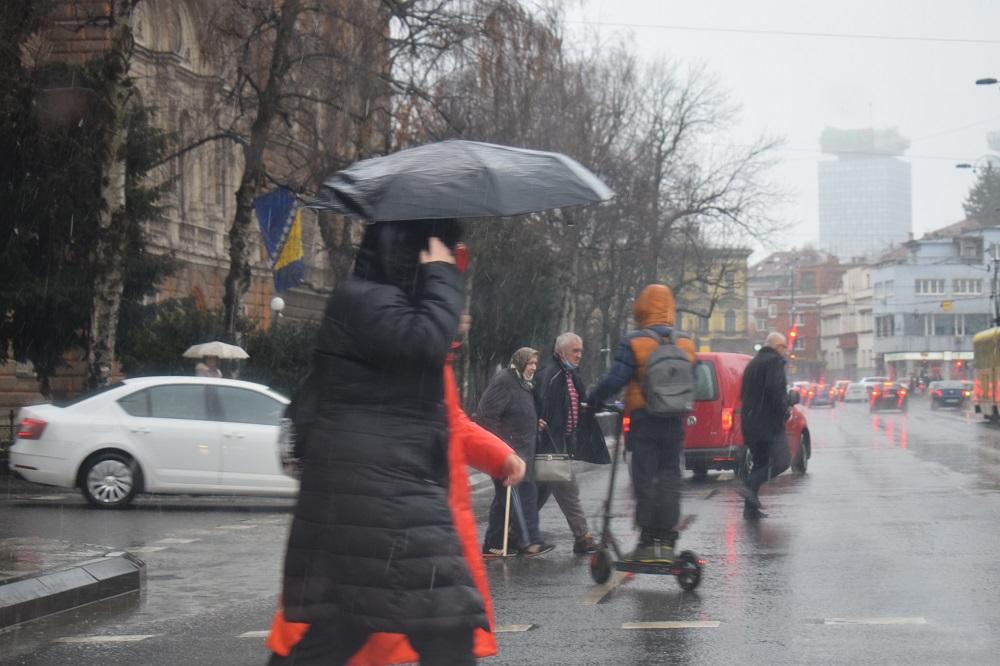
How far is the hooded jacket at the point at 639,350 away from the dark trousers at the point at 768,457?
527cm

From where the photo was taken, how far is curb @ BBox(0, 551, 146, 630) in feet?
27.9

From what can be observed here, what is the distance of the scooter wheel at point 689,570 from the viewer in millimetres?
9148

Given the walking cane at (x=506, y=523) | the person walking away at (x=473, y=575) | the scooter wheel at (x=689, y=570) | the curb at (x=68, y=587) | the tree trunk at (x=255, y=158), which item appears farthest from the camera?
the tree trunk at (x=255, y=158)

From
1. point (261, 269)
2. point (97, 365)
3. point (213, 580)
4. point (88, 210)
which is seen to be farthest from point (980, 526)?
point (261, 269)

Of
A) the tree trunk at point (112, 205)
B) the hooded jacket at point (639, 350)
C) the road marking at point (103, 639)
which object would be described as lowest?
the road marking at point (103, 639)

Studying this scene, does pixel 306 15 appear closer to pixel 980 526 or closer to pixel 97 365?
pixel 97 365

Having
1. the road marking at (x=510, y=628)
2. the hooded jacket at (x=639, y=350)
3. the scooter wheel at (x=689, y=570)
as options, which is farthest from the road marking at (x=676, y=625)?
the hooded jacket at (x=639, y=350)

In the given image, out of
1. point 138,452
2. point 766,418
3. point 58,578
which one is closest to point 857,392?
point 766,418

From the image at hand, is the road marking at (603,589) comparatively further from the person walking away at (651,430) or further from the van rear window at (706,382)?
the van rear window at (706,382)

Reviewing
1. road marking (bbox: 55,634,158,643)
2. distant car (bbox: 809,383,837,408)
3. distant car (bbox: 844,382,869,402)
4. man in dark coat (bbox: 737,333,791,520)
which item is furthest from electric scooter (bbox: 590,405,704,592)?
distant car (bbox: 844,382,869,402)

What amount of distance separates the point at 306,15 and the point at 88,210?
192 inches

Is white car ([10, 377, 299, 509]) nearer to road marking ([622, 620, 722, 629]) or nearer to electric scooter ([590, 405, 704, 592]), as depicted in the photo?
electric scooter ([590, 405, 704, 592])

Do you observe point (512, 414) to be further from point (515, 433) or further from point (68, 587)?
point (68, 587)

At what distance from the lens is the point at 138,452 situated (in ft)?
53.5
